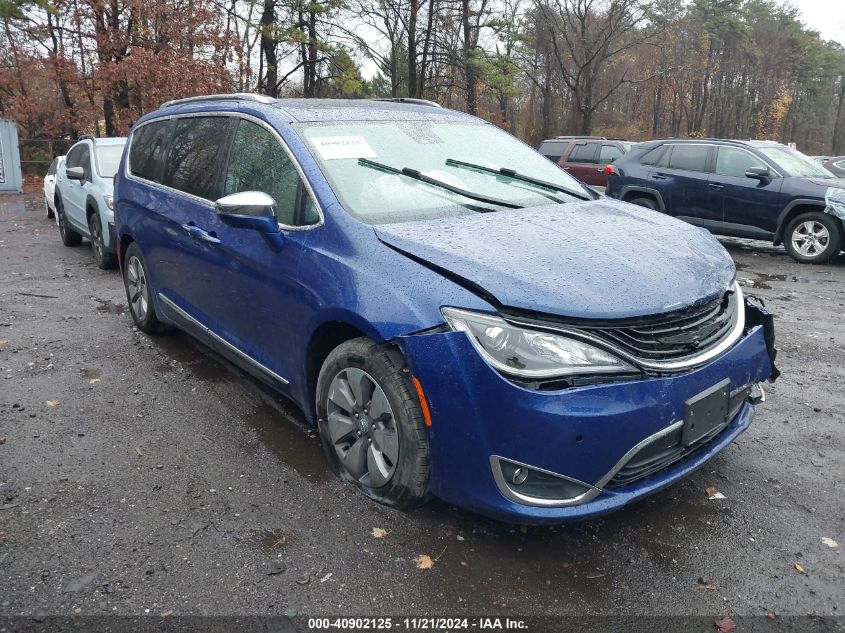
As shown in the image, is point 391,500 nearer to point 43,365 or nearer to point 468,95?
point 43,365

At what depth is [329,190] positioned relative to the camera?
3309mm

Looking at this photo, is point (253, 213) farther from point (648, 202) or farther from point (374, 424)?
point (648, 202)

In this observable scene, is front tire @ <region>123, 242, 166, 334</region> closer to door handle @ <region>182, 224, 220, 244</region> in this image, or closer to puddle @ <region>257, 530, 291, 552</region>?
door handle @ <region>182, 224, 220, 244</region>

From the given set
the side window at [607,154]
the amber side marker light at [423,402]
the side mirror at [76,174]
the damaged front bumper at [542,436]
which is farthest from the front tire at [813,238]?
the side mirror at [76,174]

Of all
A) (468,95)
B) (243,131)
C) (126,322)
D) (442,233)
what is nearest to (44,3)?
(468,95)

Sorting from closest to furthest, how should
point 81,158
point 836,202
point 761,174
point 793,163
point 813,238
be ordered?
1. point 81,158
2. point 836,202
3. point 813,238
4. point 761,174
5. point 793,163

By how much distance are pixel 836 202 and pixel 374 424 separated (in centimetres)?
933

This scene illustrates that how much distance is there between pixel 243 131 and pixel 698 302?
8.82 ft

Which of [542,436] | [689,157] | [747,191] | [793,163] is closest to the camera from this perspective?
[542,436]

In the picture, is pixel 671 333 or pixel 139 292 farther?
pixel 139 292

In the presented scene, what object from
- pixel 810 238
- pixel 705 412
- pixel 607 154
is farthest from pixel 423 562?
pixel 607 154

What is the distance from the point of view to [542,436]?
8.10 feet

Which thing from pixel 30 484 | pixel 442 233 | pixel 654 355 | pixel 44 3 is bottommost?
pixel 30 484

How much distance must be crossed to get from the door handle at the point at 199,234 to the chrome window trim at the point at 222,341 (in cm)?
59
